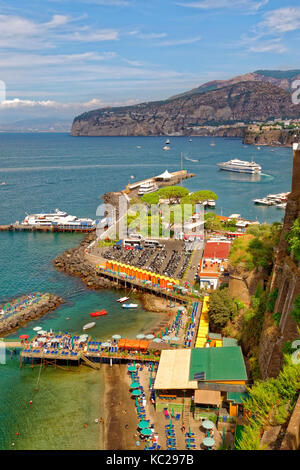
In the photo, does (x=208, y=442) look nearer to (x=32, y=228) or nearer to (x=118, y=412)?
(x=118, y=412)

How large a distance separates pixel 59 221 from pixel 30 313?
3494 cm

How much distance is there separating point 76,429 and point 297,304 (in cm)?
1598

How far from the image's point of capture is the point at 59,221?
238 feet

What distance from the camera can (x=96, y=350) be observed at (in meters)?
32.5

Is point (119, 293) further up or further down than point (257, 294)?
further down

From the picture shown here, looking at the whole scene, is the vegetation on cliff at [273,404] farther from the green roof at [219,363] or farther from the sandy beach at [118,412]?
the sandy beach at [118,412]

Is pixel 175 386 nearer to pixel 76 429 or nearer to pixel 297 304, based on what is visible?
pixel 76 429

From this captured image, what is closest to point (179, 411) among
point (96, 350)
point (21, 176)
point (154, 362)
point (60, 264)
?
point (154, 362)

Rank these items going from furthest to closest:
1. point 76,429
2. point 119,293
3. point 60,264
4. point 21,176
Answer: point 21,176 → point 60,264 → point 119,293 → point 76,429

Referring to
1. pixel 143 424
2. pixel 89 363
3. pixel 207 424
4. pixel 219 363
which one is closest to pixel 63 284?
pixel 89 363

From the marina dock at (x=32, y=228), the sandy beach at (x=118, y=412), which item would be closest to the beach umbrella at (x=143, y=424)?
the sandy beach at (x=118, y=412)

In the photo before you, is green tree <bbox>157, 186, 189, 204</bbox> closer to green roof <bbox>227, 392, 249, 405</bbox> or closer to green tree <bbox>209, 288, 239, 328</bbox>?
green tree <bbox>209, 288, 239, 328</bbox>

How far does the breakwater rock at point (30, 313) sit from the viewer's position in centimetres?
3724

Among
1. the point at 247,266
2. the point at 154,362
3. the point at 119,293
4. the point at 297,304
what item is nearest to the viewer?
the point at 297,304
